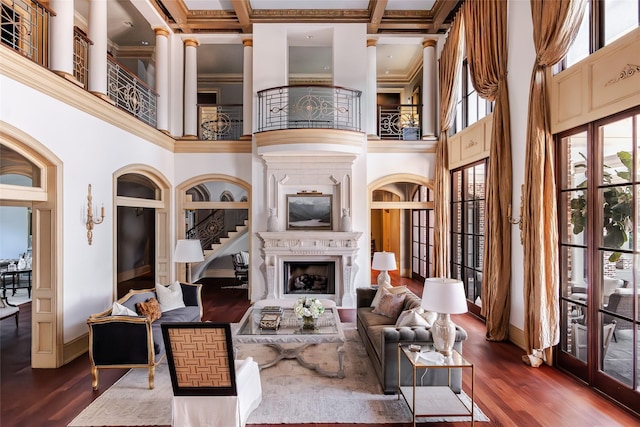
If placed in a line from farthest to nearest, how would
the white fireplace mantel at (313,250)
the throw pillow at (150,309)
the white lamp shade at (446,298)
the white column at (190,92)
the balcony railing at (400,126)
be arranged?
the balcony railing at (400,126), the white column at (190,92), the white fireplace mantel at (313,250), the throw pillow at (150,309), the white lamp shade at (446,298)

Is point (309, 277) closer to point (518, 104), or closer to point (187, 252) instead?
point (187, 252)

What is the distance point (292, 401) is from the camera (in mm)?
3641

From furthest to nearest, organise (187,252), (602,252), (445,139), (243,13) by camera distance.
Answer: (445,139) → (243,13) → (187,252) → (602,252)

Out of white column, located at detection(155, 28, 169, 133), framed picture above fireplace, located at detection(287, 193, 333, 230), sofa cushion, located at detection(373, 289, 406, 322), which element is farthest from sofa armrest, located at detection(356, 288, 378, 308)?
white column, located at detection(155, 28, 169, 133)

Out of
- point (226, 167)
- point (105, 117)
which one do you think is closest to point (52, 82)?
point (105, 117)

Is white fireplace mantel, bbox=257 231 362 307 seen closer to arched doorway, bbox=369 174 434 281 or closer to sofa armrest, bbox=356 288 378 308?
arched doorway, bbox=369 174 434 281

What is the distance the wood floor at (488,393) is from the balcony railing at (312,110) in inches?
206

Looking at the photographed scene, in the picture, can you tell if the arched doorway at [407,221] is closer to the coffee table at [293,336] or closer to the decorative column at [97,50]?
the coffee table at [293,336]

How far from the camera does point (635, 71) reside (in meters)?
3.31

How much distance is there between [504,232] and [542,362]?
5.99 ft

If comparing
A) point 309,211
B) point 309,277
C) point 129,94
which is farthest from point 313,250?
point 129,94

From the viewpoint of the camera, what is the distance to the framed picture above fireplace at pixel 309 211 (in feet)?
26.1

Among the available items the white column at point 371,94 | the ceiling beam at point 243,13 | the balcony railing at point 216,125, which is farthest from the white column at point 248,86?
the white column at point 371,94

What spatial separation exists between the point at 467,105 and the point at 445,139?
2.84ft
